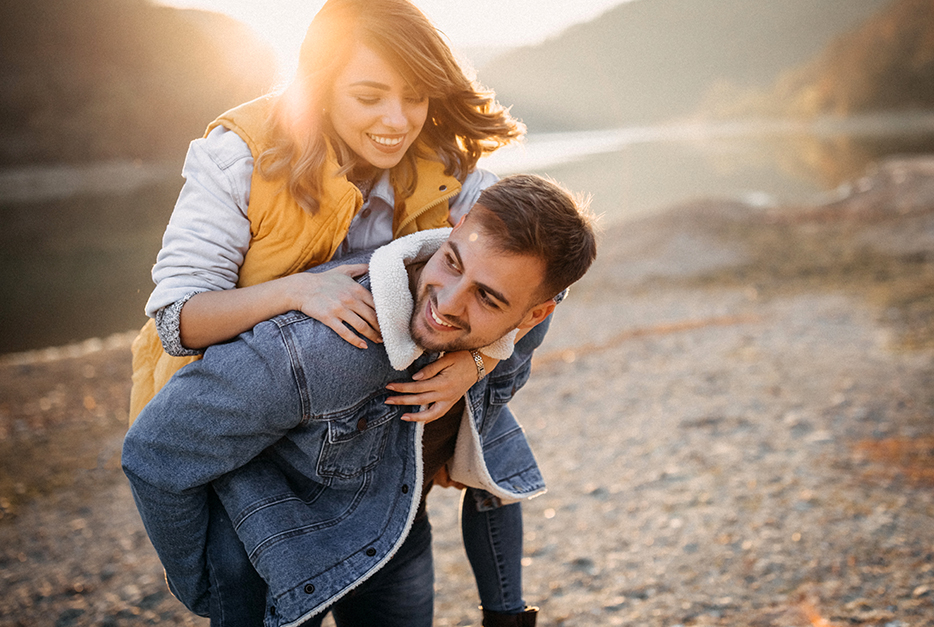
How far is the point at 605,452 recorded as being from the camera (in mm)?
5582

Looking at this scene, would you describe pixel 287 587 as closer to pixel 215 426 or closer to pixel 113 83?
pixel 215 426

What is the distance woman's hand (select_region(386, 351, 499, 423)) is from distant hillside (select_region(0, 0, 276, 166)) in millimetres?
41941

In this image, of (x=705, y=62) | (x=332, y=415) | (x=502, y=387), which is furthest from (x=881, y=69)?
(x=705, y=62)

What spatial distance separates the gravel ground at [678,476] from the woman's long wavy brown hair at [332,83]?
8.98 feet

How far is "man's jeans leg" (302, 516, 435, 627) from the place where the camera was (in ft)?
7.25

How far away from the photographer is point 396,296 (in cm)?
171

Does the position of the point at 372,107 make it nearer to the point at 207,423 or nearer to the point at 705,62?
the point at 207,423

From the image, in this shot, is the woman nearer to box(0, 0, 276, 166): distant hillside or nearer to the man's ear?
the man's ear

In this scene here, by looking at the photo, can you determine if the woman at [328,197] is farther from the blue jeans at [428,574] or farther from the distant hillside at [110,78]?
the distant hillside at [110,78]

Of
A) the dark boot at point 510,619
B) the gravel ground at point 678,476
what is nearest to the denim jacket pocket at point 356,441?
the dark boot at point 510,619

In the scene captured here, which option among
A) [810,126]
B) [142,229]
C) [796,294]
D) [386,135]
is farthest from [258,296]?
[810,126]

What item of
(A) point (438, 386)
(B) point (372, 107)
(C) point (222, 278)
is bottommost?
(A) point (438, 386)

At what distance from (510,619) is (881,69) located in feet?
279

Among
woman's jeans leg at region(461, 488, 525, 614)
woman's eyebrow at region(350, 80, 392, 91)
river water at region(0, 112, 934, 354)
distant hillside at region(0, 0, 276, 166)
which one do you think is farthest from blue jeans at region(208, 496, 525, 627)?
distant hillside at region(0, 0, 276, 166)
